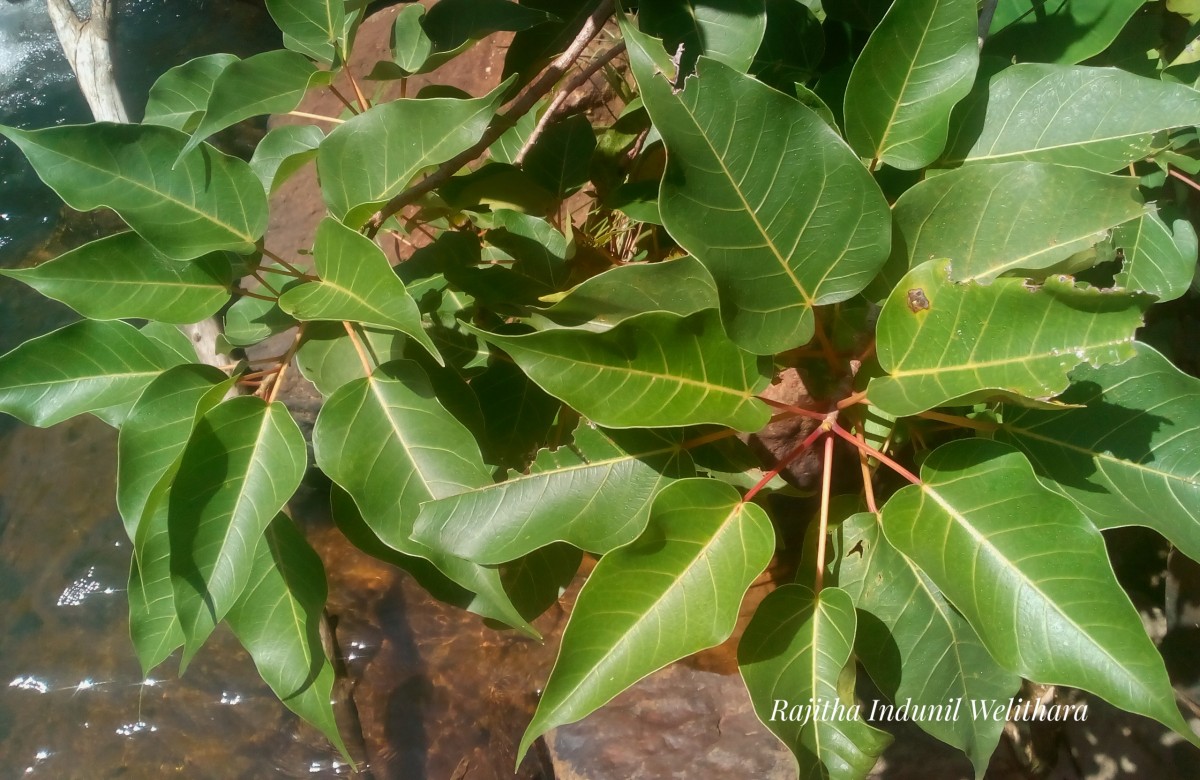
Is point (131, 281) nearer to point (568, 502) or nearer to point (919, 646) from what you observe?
point (568, 502)

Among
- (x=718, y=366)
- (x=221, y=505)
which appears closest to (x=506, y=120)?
(x=718, y=366)

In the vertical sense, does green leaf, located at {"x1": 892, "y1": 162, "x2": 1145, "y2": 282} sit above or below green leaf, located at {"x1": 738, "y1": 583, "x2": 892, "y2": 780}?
above

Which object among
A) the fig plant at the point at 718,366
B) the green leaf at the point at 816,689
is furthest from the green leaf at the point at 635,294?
the green leaf at the point at 816,689

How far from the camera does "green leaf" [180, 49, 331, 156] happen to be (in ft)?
2.44

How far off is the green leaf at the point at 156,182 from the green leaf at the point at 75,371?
0.18m

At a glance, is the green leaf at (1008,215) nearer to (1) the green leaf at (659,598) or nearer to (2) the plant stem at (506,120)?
(1) the green leaf at (659,598)

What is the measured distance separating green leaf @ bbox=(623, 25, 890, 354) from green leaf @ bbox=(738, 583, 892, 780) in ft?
0.96

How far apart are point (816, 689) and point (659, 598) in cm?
20

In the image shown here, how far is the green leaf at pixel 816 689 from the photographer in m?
0.72

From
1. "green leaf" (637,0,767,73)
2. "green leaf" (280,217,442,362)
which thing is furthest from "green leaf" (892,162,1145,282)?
"green leaf" (280,217,442,362)

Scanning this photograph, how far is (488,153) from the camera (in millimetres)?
1461

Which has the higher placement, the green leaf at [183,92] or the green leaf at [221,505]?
the green leaf at [183,92]

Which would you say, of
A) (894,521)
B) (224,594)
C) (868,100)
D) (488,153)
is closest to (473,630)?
(488,153)

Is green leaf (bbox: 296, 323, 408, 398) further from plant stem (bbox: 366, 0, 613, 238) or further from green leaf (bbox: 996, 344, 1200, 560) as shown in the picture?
green leaf (bbox: 996, 344, 1200, 560)
